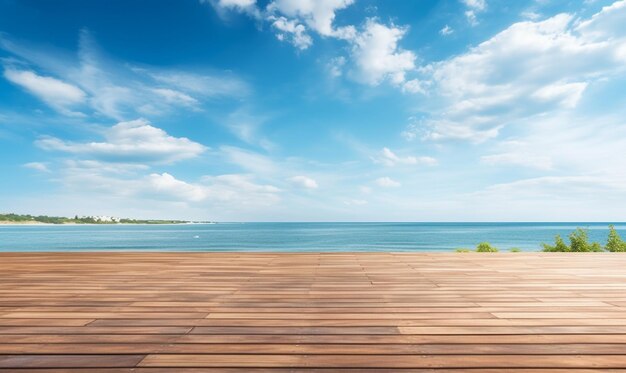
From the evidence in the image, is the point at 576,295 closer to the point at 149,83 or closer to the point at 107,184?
the point at 149,83

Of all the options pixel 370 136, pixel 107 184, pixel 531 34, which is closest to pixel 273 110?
pixel 370 136

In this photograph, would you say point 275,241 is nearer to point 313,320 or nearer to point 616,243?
point 616,243

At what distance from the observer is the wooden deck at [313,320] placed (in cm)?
176

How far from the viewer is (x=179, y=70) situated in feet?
77.5

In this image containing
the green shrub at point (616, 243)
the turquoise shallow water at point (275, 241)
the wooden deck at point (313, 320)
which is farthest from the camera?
the turquoise shallow water at point (275, 241)

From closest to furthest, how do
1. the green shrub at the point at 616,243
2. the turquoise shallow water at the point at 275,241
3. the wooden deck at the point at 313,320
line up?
the wooden deck at the point at 313,320 → the green shrub at the point at 616,243 → the turquoise shallow water at the point at 275,241

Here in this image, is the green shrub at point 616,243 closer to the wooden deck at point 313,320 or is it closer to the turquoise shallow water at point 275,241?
the wooden deck at point 313,320

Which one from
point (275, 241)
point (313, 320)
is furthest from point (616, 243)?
point (275, 241)

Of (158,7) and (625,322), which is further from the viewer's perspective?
(158,7)

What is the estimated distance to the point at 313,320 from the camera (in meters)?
2.45

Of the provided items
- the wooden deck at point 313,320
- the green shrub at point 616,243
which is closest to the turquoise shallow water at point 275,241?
the green shrub at point 616,243

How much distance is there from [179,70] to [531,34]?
20.9m

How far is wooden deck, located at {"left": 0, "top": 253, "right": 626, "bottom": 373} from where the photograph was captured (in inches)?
69.5

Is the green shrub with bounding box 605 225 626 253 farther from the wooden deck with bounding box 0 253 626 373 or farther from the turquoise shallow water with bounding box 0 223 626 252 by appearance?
the turquoise shallow water with bounding box 0 223 626 252
